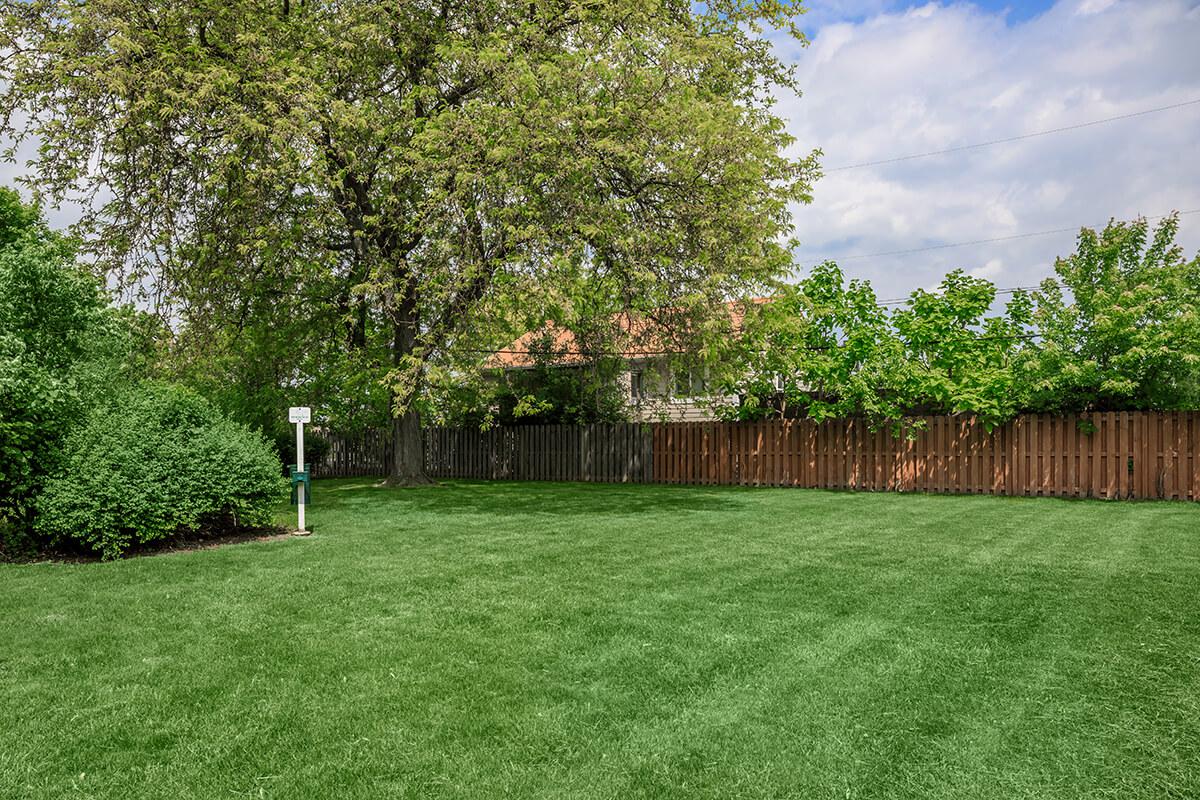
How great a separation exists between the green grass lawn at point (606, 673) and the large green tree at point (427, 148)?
18.6 ft

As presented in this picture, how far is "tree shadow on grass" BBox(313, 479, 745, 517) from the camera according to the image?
42.6 feet

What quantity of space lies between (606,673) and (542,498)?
10924 millimetres

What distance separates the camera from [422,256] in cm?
1333

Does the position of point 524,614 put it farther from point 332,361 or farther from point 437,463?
point 437,463

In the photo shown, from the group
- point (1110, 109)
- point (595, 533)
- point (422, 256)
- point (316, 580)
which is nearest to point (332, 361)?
point (422, 256)

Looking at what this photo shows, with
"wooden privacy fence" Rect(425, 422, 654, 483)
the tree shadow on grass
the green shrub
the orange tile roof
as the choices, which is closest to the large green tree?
the orange tile roof

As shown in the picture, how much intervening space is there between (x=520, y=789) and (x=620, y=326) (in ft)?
38.4

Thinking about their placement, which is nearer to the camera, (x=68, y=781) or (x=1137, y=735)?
(x=68, y=781)

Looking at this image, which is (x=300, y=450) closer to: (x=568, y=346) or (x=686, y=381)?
(x=686, y=381)

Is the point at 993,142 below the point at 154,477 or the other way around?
the other way around

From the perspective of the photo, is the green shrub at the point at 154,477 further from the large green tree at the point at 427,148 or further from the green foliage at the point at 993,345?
the green foliage at the point at 993,345

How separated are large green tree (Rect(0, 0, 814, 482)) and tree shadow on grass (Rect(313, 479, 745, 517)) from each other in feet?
6.88

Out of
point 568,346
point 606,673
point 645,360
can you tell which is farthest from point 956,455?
point 606,673

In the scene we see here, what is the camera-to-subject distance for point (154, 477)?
28.1 ft
